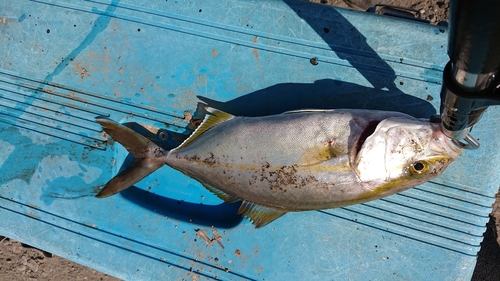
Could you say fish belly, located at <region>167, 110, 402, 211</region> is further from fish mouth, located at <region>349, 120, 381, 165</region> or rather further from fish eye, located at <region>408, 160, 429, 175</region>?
fish eye, located at <region>408, 160, 429, 175</region>

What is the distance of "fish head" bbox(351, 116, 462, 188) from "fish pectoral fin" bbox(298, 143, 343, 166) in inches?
3.7

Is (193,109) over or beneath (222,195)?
over

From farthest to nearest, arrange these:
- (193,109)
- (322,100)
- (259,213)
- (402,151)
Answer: (193,109), (322,100), (259,213), (402,151)

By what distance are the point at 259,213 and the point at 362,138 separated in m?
0.64

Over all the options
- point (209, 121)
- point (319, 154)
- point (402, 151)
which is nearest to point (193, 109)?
point (209, 121)

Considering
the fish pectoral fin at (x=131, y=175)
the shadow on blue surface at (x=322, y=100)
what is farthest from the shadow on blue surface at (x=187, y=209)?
the shadow on blue surface at (x=322, y=100)

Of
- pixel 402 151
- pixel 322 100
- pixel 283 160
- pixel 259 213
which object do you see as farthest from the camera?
pixel 322 100

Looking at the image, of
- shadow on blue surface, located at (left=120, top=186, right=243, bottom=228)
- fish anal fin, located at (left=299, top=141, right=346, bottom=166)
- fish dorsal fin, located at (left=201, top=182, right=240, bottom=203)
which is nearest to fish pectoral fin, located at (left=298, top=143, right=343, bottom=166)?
fish anal fin, located at (left=299, top=141, right=346, bottom=166)

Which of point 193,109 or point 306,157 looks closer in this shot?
point 306,157

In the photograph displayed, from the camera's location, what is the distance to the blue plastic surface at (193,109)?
6.48 feet

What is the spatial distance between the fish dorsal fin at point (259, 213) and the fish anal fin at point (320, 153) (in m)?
0.33

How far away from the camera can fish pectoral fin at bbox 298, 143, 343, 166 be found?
5.54ft

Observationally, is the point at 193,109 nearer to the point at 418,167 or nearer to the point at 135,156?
the point at 135,156

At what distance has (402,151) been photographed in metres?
1.62
